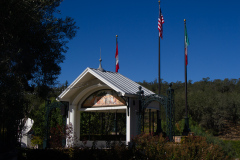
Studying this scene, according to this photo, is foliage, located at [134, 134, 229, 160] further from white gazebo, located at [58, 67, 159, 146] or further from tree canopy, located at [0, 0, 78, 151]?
white gazebo, located at [58, 67, 159, 146]

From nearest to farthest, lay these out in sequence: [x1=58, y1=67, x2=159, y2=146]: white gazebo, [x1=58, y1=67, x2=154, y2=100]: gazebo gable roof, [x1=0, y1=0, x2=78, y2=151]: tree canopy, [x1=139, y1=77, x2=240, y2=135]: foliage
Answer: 1. [x1=0, y1=0, x2=78, y2=151]: tree canopy
2. [x1=58, y1=67, x2=154, y2=100]: gazebo gable roof
3. [x1=58, y1=67, x2=159, y2=146]: white gazebo
4. [x1=139, y1=77, x2=240, y2=135]: foliage

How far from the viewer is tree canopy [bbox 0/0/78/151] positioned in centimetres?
885

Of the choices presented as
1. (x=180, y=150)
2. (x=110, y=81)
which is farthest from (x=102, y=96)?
(x=180, y=150)

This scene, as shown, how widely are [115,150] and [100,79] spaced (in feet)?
24.3

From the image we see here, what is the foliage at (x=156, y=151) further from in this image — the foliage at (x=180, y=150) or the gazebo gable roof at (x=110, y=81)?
the gazebo gable roof at (x=110, y=81)

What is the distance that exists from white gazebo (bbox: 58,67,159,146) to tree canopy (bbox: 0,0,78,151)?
6649mm

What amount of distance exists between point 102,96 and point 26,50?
1039 centimetres

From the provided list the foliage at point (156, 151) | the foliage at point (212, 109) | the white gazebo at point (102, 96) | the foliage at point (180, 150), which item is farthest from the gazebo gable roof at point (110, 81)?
the foliage at point (212, 109)

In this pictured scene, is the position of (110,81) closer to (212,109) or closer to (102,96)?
(102,96)

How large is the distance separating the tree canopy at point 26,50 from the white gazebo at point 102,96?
21.8 ft

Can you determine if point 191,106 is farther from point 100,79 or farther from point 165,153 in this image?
point 165,153

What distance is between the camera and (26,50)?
9.94 meters

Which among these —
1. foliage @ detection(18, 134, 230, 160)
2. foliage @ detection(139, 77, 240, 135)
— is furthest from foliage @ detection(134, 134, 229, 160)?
foliage @ detection(139, 77, 240, 135)

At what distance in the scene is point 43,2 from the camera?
981cm
